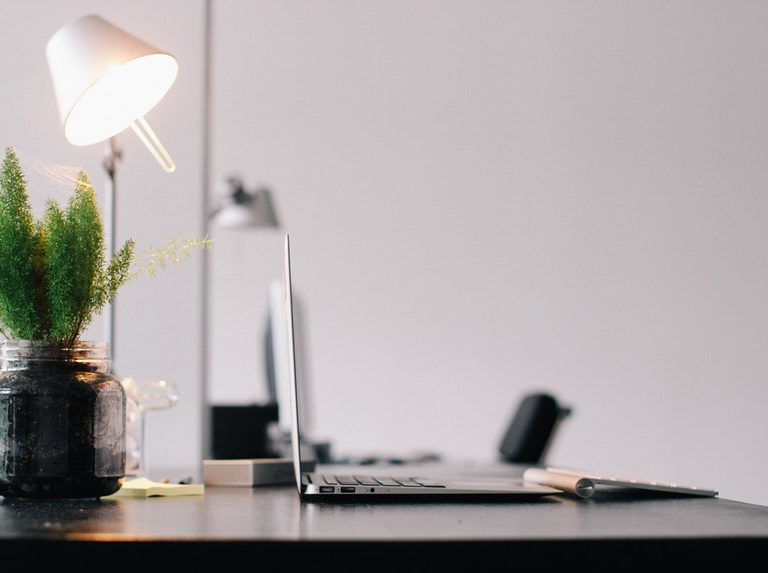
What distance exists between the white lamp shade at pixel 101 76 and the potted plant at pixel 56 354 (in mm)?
216

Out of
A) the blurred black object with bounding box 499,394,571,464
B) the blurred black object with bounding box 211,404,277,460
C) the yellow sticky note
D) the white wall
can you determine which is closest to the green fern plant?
the yellow sticky note

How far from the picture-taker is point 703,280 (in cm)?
554

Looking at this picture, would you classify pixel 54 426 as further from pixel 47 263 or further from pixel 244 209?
pixel 244 209

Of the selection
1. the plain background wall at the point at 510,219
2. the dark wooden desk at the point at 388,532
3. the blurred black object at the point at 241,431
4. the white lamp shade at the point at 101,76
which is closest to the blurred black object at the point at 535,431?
the blurred black object at the point at 241,431

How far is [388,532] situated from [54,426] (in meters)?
0.52

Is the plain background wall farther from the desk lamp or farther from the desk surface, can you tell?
the desk surface

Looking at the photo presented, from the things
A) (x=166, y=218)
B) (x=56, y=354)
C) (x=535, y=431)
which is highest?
(x=166, y=218)

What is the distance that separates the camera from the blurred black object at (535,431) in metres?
3.58

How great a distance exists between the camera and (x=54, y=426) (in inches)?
47.8

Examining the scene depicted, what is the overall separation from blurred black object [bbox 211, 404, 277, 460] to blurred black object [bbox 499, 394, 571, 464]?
1303 millimetres

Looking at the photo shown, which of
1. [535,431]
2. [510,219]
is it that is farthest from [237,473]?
[510,219]

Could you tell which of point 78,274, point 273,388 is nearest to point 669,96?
point 273,388

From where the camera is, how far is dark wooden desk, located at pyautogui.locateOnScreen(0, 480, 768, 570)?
31.6 inches

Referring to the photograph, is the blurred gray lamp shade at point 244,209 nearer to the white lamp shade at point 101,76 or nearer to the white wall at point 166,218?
the white wall at point 166,218
